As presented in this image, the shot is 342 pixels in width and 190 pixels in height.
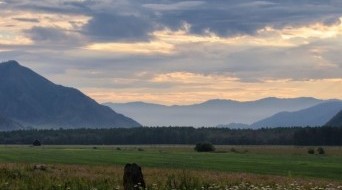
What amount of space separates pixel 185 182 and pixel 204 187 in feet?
5.55

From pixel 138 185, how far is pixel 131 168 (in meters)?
1.94

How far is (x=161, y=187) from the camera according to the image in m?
30.6

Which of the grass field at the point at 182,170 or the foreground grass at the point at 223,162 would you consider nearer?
the grass field at the point at 182,170

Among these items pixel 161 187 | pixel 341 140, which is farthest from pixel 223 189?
pixel 341 140

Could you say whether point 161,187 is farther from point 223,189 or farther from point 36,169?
point 36,169

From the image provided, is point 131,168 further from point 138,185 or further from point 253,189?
point 253,189

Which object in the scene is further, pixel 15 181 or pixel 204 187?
pixel 15 181

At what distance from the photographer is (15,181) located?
35000 millimetres

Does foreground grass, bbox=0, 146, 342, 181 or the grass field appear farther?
foreground grass, bbox=0, 146, 342, 181

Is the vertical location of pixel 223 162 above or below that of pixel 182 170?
above

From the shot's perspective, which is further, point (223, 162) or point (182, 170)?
point (223, 162)

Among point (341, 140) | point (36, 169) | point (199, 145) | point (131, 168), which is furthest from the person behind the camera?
point (341, 140)

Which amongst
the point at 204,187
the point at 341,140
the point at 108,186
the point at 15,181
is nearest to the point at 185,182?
the point at 204,187

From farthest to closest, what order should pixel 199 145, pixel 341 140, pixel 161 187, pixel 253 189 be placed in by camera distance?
pixel 341 140 → pixel 199 145 → pixel 161 187 → pixel 253 189
